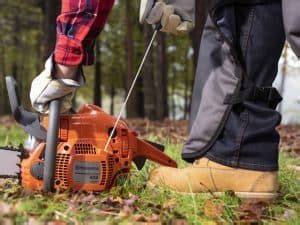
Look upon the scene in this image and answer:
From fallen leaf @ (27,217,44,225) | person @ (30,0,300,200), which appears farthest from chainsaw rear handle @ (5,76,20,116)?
fallen leaf @ (27,217,44,225)

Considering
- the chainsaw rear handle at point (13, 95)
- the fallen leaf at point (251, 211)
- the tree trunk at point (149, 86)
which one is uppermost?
the chainsaw rear handle at point (13, 95)

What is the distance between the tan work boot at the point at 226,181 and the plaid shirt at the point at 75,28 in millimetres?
759

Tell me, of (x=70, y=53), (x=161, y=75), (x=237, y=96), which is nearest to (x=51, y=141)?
(x=70, y=53)

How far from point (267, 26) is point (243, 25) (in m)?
0.11

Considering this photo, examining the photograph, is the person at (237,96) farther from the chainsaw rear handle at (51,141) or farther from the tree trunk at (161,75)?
the tree trunk at (161,75)

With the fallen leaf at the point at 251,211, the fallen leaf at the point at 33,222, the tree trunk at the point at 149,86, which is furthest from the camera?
the tree trunk at the point at 149,86

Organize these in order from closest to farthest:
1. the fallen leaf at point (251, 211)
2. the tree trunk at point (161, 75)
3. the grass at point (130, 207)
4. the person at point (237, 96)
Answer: the grass at point (130, 207) → the fallen leaf at point (251, 211) → the person at point (237, 96) → the tree trunk at point (161, 75)

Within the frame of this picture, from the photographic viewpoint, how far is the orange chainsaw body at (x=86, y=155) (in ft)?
8.40

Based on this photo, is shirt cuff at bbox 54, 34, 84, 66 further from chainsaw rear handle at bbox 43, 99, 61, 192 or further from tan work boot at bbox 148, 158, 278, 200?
tan work boot at bbox 148, 158, 278, 200

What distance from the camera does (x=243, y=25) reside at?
2.59m

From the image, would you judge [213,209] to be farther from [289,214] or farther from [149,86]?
[149,86]

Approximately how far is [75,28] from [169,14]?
0.45 metres

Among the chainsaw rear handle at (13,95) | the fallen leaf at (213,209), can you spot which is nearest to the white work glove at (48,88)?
the chainsaw rear handle at (13,95)

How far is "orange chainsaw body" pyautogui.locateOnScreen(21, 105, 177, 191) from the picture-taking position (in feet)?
8.40
